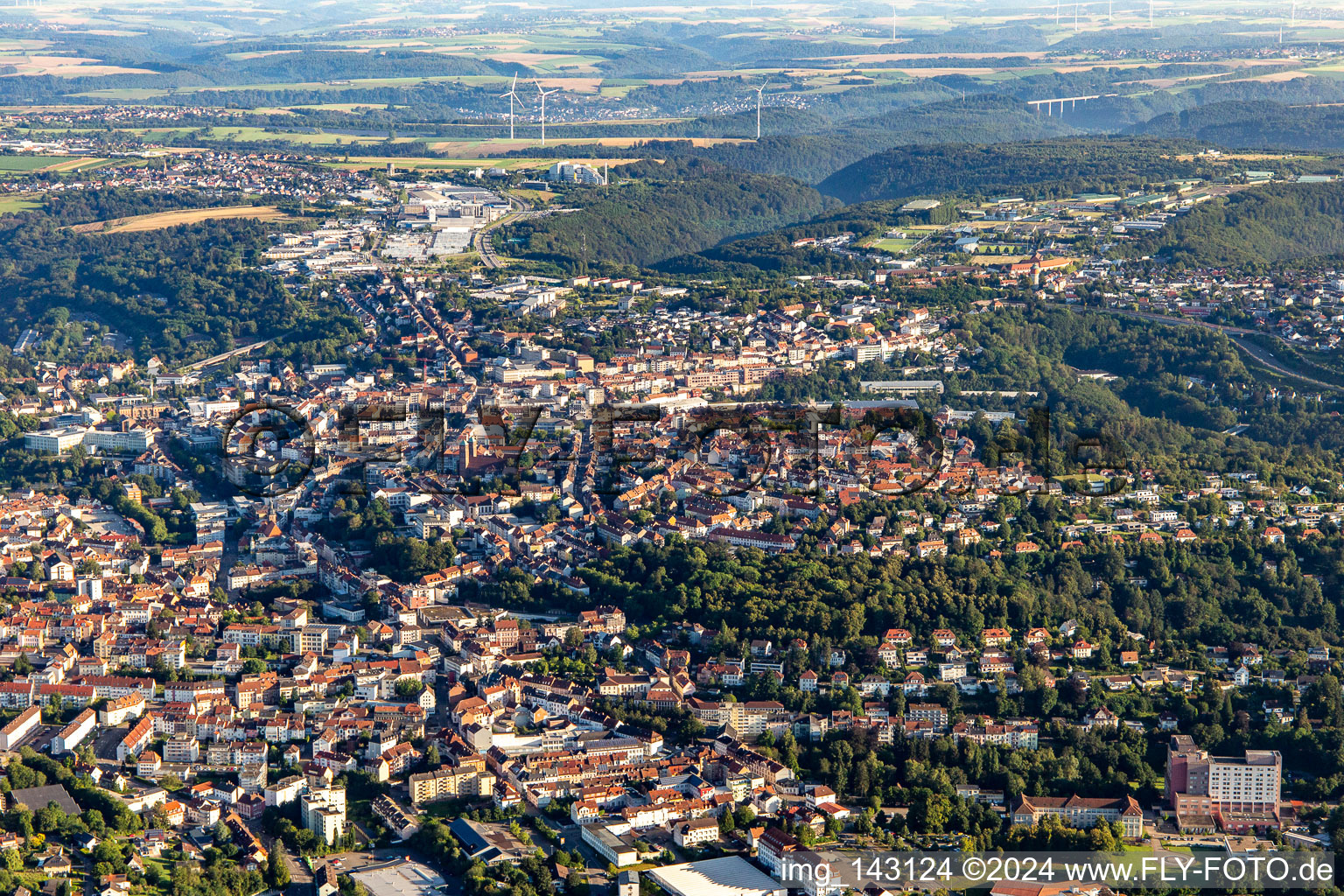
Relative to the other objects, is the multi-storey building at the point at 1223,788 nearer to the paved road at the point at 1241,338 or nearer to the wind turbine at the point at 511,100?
the paved road at the point at 1241,338

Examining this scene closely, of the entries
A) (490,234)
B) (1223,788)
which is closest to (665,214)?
(490,234)

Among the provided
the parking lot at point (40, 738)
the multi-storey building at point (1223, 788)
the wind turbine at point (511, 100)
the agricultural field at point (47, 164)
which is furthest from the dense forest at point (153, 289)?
the wind turbine at point (511, 100)

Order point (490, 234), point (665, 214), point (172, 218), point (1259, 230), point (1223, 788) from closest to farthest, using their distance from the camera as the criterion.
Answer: point (1223, 788), point (1259, 230), point (490, 234), point (172, 218), point (665, 214)

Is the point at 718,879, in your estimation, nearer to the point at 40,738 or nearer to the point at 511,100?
the point at 40,738

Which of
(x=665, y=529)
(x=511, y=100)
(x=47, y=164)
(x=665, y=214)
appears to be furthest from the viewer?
(x=511, y=100)

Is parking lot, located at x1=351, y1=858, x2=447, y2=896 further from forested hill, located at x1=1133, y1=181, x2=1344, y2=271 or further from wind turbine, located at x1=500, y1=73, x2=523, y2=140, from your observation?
wind turbine, located at x1=500, y1=73, x2=523, y2=140

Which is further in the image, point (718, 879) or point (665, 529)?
point (665, 529)

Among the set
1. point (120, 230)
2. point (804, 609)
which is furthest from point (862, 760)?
point (120, 230)
